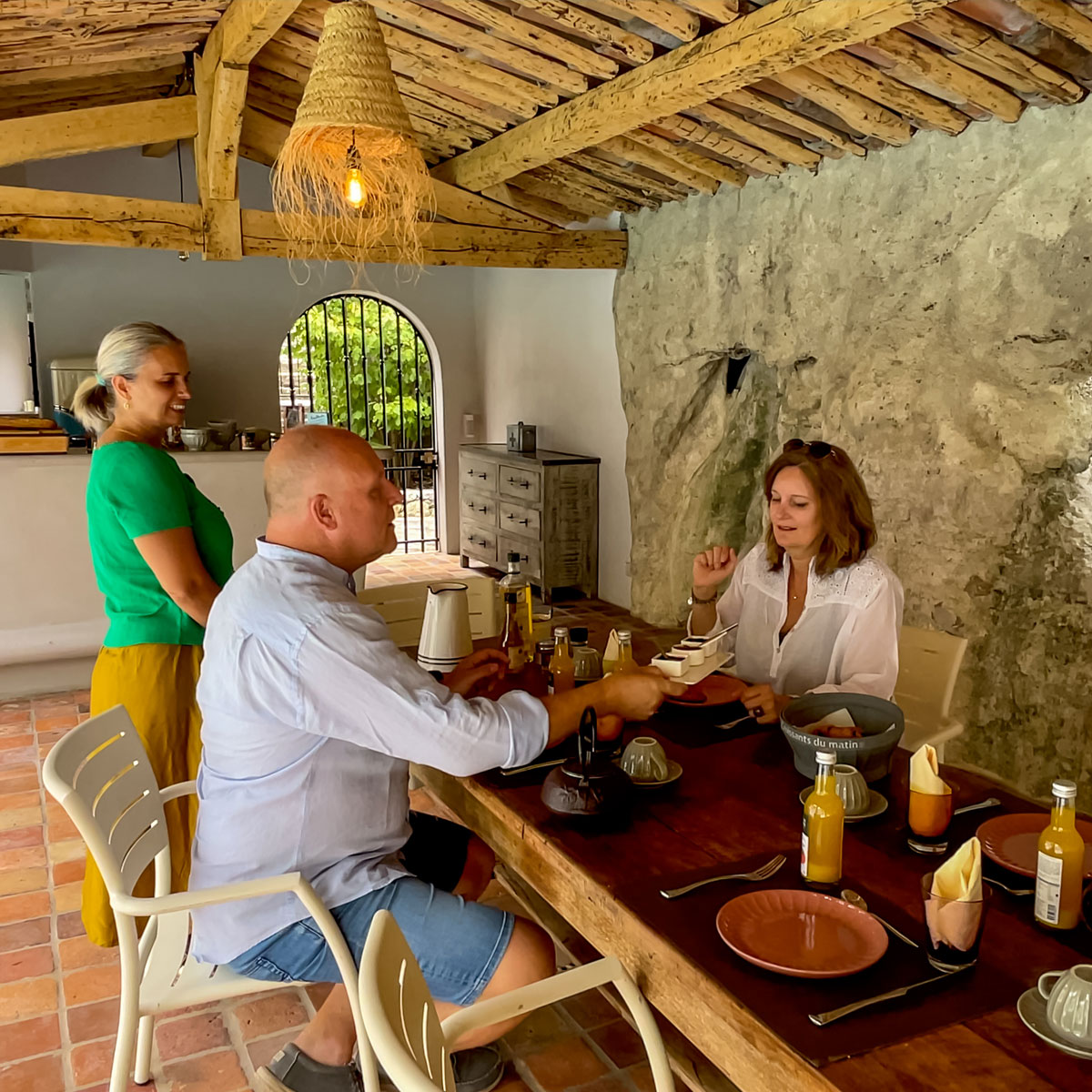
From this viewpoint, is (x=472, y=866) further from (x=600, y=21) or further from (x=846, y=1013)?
(x=600, y=21)

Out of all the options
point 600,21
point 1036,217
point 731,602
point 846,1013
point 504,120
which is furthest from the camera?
point 504,120

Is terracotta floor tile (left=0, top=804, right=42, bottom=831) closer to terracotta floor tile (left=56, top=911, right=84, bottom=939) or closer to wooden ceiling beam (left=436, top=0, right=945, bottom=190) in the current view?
terracotta floor tile (left=56, top=911, right=84, bottom=939)

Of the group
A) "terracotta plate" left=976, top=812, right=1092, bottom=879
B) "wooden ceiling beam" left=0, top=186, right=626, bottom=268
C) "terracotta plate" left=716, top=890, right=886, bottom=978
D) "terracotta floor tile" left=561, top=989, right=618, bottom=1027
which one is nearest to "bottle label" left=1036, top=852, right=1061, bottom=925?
"terracotta plate" left=976, top=812, right=1092, bottom=879

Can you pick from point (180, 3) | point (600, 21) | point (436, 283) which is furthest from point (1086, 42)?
point (436, 283)

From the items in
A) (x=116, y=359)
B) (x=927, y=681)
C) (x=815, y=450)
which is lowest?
(x=927, y=681)

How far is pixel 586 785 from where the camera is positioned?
5.74 ft

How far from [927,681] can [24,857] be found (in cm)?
301

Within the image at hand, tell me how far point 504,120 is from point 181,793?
13.5 feet

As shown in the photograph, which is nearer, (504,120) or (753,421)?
(504,120)

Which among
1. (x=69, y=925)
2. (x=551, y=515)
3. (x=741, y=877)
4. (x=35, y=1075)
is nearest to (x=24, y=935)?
(x=69, y=925)

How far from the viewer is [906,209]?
4.05 metres

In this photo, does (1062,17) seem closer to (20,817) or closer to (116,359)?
(116,359)

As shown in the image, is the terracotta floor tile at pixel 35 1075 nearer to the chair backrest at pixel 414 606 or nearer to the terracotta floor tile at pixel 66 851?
the terracotta floor tile at pixel 66 851

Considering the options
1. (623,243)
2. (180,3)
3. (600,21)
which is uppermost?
(180,3)
